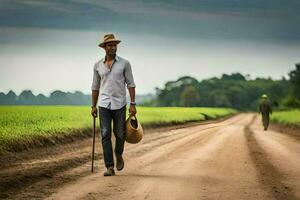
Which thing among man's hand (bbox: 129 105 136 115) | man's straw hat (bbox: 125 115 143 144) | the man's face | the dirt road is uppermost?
the man's face

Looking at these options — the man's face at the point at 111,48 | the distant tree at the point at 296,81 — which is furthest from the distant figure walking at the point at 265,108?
the distant tree at the point at 296,81

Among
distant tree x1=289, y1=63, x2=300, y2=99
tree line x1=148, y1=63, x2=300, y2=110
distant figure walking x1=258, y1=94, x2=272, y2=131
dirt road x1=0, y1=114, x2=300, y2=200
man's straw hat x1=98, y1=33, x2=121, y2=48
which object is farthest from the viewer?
tree line x1=148, y1=63, x2=300, y2=110

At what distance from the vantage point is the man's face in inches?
421

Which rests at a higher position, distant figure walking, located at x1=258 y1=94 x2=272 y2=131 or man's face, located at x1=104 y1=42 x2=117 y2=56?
man's face, located at x1=104 y1=42 x2=117 y2=56

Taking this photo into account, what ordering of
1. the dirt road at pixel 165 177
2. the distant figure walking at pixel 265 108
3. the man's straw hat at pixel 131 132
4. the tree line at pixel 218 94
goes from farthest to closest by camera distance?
the tree line at pixel 218 94
the distant figure walking at pixel 265 108
the man's straw hat at pixel 131 132
the dirt road at pixel 165 177

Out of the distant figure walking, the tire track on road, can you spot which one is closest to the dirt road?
the tire track on road

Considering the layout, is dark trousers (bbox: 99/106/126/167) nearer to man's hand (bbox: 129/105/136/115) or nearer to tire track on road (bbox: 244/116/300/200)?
man's hand (bbox: 129/105/136/115)

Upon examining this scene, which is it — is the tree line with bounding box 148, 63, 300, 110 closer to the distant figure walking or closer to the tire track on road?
the distant figure walking

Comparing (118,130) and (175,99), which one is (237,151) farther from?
(175,99)

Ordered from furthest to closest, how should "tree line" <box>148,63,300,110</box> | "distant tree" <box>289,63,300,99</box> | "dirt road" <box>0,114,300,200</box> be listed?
"tree line" <box>148,63,300,110</box> → "distant tree" <box>289,63,300,99</box> → "dirt road" <box>0,114,300,200</box>

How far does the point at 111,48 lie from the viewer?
10727mm

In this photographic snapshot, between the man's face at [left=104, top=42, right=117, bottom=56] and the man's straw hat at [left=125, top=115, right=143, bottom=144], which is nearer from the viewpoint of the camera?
the man's face at [left=104, top=42, right=117, bottom=56]

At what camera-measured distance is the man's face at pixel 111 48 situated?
10.7 metres

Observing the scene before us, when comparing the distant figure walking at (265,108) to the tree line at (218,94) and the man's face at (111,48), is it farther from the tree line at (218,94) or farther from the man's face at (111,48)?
the tree line at (218,94)
